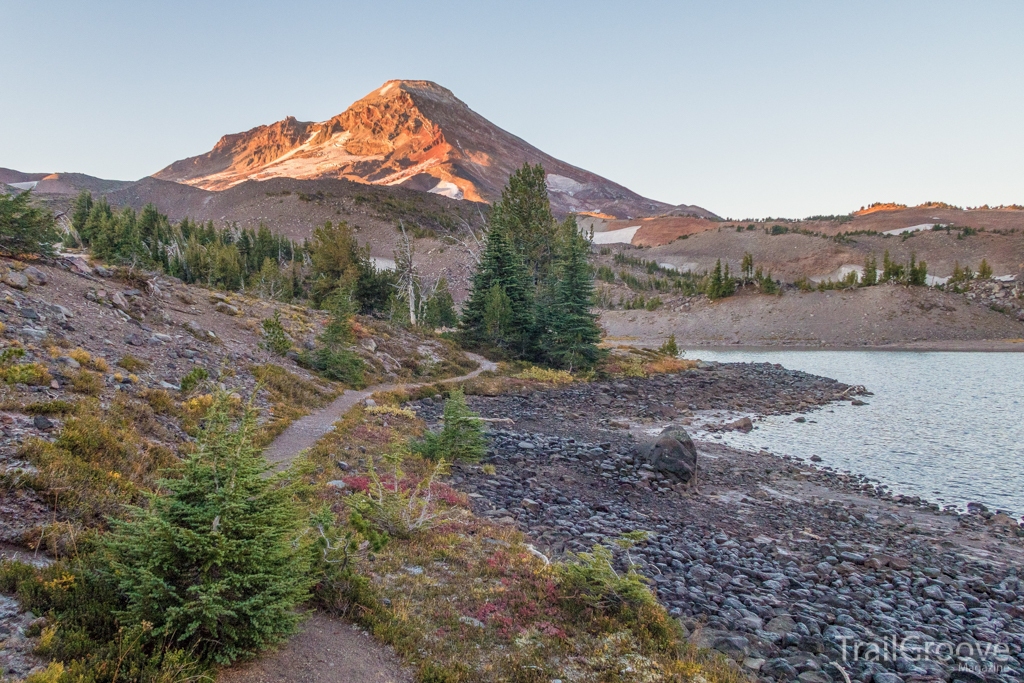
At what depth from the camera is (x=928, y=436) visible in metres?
20.5

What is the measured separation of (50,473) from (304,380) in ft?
43.5

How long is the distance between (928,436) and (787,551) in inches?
609

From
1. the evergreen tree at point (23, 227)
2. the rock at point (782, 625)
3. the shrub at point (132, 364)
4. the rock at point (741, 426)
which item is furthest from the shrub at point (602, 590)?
the evergreen tree at point (23, 227)

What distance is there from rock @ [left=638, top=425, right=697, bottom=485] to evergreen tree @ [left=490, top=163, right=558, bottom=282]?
26.2 metres

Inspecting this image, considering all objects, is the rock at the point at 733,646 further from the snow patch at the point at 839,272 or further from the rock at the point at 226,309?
the snow patch at the point at 839,272

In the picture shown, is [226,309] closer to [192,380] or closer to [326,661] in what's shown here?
[192,380]

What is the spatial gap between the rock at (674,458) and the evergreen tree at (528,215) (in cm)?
2620

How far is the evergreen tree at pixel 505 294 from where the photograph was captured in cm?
3450

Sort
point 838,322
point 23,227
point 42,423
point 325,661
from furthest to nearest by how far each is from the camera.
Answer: point 838,322, point 23,227, point 42,423, point 325,661

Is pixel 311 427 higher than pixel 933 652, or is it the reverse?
pixel 311 427

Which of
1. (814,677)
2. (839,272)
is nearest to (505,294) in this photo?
(814,677)

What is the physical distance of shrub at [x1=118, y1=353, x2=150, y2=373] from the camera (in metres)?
12.5

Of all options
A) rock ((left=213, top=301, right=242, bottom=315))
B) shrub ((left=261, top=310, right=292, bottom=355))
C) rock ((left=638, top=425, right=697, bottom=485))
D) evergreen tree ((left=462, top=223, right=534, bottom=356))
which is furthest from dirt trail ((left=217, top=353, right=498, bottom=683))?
evergreen tree ((left=462, top=223, right=534, bottom=356))

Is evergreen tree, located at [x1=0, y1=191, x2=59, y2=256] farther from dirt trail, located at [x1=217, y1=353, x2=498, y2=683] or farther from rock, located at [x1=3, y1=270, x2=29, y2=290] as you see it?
dirt trail, located at [x1=217, y1=353, x2=498, y2=683]
